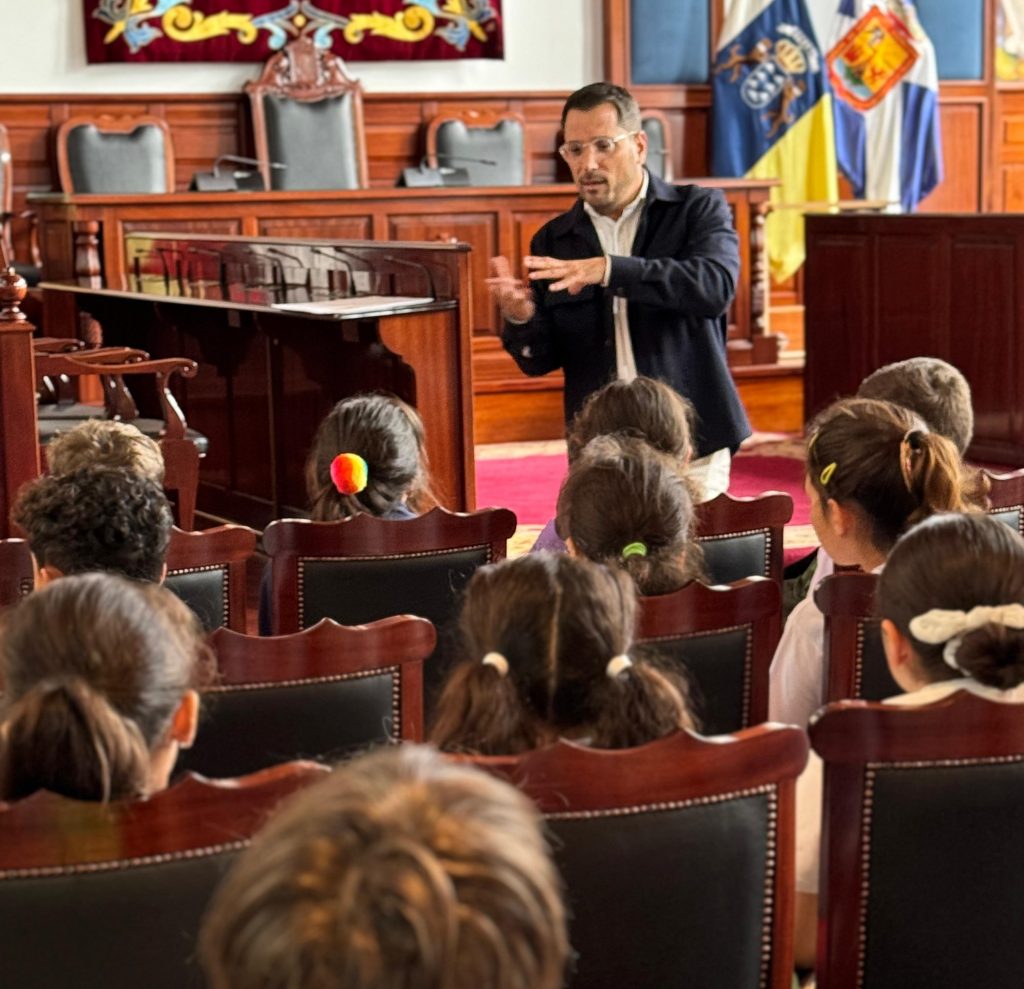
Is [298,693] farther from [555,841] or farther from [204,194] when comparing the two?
[204,194]

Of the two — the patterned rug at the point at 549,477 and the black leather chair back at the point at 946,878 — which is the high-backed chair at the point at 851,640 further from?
the patterned rug at the point at 549,477

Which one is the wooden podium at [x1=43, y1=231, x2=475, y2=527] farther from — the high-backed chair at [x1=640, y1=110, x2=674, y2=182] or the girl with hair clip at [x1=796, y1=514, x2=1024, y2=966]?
the high-backed chair at [x1=640, y1=110, x2=674, y2=182]

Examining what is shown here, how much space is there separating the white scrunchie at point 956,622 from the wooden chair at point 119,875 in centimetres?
63

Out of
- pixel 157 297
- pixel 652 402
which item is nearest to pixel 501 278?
pixel 652 402

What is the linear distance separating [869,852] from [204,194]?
615 cm

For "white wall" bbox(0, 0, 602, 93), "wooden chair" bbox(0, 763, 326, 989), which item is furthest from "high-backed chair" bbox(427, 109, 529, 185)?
"wooden chair" bbox(0, 763, 326, 989)

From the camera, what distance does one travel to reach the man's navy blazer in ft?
12.1

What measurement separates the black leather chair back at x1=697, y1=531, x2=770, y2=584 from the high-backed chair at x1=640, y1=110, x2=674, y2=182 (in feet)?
22.1

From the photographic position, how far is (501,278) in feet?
11.8

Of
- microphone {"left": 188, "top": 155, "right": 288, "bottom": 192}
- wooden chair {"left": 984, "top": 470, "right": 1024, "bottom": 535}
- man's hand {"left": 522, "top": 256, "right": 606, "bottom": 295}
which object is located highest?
microphone {"left": 188, "top": 155, "right": 288, "bottom": 192}

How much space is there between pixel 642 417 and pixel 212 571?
2.50 ft

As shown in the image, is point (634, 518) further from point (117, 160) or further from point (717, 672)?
point (117, 160)

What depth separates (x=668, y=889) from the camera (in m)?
1.53

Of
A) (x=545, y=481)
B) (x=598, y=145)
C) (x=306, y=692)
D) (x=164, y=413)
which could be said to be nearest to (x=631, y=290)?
(x=598, y=145)
